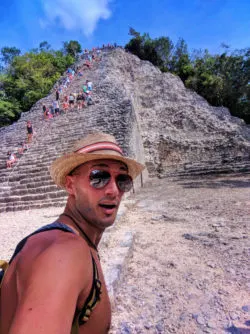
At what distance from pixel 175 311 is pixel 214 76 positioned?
28367mm

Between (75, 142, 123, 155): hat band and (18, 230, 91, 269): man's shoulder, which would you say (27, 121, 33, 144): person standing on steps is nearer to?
(75, 142, 123, 155): hat band

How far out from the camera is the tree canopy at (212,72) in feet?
79.9

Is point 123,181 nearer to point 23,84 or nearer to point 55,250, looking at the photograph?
point 55,250

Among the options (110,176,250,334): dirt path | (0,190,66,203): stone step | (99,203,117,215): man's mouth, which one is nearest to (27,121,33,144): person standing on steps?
(0,190,66,203): stone step

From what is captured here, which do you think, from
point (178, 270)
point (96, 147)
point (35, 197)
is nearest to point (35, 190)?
point (35, 197)

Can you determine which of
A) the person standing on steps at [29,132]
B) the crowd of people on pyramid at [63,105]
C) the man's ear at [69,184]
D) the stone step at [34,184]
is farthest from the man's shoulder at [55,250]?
the person standing on steps at [29,132]

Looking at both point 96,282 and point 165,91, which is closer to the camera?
point 96,282

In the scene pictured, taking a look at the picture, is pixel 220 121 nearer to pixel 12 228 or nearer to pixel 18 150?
pixel 18 150

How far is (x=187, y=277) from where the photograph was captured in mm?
2693

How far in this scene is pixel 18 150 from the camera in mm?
11117

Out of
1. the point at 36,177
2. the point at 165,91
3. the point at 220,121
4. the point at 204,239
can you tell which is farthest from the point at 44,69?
the point at 204,239

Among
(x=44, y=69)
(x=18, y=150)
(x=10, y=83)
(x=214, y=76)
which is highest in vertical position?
(x=44, y=69)

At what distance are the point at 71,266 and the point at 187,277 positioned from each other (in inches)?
88.9

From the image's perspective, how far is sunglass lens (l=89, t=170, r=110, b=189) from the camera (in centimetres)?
137
